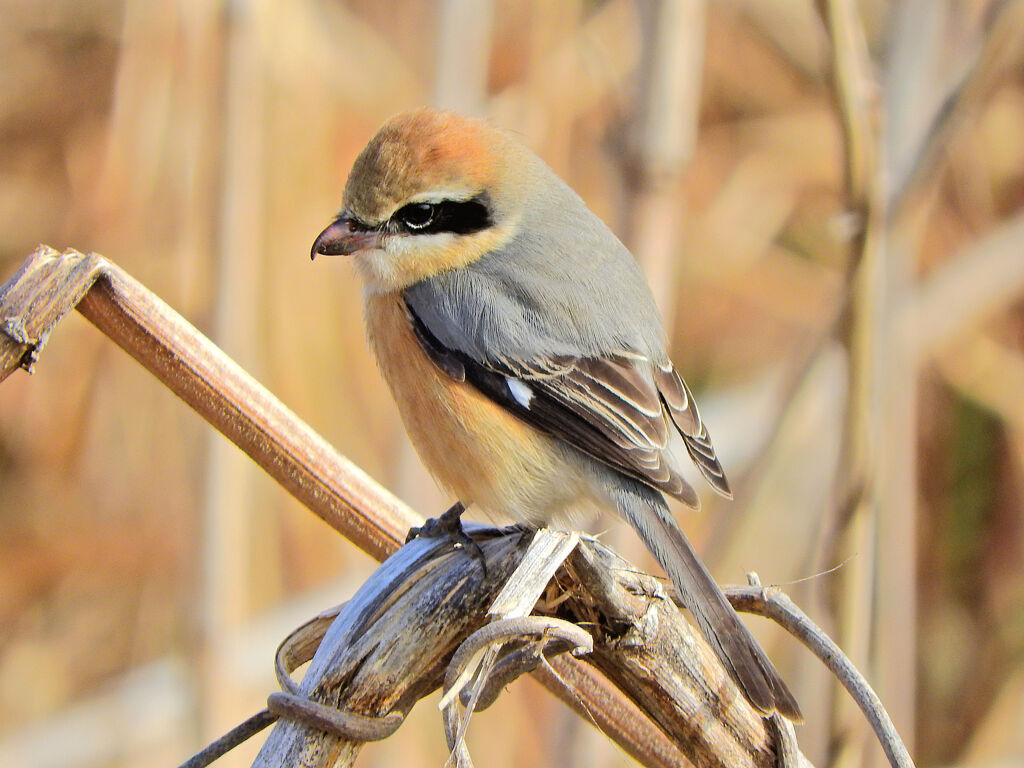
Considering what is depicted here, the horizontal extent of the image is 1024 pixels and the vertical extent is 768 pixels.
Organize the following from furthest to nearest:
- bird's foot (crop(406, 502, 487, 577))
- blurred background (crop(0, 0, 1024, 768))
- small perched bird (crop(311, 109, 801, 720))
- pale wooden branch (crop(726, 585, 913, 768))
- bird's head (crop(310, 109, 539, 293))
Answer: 1. blurred background (crop(0, 0, 1024, 768))
2. bird's head (crop(310, 109, 539, 293))
3. small perched bird (crop(311, 109, 801, 720))
4. bird's foot (crop(406, 502, 487, 577))
5. pale wooden branch (crop(726, 585, 913, 768))

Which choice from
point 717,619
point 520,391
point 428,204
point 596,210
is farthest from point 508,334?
point 596,210

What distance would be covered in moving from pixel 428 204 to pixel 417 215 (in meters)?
0.03

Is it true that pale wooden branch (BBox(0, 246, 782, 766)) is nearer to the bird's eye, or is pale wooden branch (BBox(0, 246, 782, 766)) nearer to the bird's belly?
the bird's belly

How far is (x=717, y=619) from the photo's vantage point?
115cm

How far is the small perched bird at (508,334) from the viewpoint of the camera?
1.65 metres

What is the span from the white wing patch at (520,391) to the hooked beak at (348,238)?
0.39 meters

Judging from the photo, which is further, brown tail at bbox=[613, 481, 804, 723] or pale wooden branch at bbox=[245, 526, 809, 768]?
brown tail at bbox=[613, 481, 804, 723]

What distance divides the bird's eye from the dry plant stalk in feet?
2.81

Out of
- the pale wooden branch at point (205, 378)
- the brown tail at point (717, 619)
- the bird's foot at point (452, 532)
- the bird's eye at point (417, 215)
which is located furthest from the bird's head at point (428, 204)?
the pale wooden branch at point (205, 378)

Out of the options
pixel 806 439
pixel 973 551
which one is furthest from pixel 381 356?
pixel 973 551

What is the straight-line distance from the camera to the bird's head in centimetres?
181

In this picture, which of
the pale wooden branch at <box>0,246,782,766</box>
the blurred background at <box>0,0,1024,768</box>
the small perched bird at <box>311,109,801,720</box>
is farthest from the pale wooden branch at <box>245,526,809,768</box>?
the blurred background at <box>0,0,1024,768</box>

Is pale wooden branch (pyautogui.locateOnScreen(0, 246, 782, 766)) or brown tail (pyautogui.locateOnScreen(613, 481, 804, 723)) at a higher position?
pale wooden branch (pyautogui.locateOnScreen(0, 246, 782, 766))

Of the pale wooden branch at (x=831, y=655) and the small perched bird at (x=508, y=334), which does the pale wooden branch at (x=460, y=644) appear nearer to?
the pale wooden branch at (x=831, y=655)
